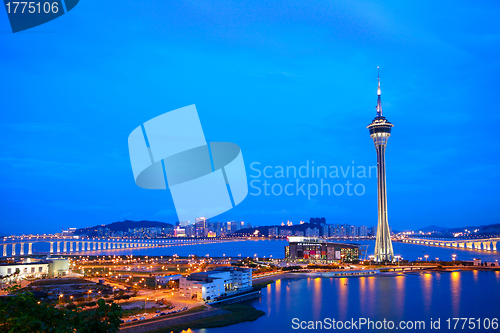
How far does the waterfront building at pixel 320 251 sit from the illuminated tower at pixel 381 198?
183 cm

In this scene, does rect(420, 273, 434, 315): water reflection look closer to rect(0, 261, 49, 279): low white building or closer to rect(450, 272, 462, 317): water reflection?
rect(450, 272, 462, 317): water reflection

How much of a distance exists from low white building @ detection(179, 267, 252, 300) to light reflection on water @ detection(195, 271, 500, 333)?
1.11 metres

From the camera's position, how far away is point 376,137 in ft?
102

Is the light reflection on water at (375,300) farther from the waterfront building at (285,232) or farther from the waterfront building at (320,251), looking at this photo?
the waterfront building at (285,232)

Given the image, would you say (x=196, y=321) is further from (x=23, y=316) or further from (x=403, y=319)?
(x=23, y=316)

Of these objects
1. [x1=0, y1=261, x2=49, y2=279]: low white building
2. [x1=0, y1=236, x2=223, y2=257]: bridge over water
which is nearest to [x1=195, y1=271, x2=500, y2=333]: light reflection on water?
[x1=0, y1=261, x2=49, y2=279]: low white building

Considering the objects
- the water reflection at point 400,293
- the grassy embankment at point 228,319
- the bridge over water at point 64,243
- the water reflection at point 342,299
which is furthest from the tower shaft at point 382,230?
the bridge over water at point 64,243

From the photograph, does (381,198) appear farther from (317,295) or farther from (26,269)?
(26,269)

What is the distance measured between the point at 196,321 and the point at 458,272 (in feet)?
63.5

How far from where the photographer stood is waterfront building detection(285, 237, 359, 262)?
29.6m

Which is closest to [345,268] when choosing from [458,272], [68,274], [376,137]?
[458,272]

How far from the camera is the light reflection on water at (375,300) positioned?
494 inches

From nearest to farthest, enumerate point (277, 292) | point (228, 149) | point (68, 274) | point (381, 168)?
point (228, 149)
point (277, 292)
point (68, 274)
point (381, 168)

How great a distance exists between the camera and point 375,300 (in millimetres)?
15258
